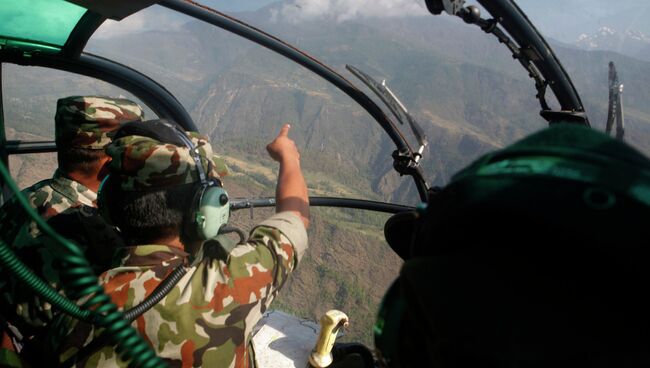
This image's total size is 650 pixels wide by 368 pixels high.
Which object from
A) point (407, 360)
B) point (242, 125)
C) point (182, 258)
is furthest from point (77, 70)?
point (242, 125)

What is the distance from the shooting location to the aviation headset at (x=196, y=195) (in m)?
1.61

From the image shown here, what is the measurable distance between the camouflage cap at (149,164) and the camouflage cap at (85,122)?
4.44ft

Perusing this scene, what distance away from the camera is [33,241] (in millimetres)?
2049

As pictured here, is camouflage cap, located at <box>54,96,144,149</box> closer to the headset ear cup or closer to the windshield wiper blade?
the headset ear cup

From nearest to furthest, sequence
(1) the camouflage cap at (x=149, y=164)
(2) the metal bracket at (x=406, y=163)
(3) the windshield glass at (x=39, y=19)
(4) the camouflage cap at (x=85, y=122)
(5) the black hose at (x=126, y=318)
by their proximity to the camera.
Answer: (5) the black hose at (x=126, y=318)
(1) the camouflage cap at (x=149, y=164)
(3) the windshield glass at (x=39, y=19)
(4) the camouflage cap at (x=85, y=122)
(2) the metal bracket at (x=406, y=163)

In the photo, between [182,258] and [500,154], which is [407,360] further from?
[182,258]

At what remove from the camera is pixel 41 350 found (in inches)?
58.7

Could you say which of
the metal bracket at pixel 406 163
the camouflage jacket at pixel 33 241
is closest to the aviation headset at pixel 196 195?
the camouflage jacket at pixel 33 241

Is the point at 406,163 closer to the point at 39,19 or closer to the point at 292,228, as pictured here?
the point at 292,228

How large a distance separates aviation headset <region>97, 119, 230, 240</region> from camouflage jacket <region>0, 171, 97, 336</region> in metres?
0.61

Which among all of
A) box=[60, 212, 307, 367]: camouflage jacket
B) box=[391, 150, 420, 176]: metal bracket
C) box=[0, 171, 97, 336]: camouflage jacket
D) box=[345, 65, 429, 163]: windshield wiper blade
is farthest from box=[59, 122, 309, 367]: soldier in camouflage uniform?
box=[391, 150, 420, 176]: metal bracket

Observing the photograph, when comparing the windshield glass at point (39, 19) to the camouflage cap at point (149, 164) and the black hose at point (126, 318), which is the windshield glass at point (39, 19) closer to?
the camouflage cap at point (149, 164)

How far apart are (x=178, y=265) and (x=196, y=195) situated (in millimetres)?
293

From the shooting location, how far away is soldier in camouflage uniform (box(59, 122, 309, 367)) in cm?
138
